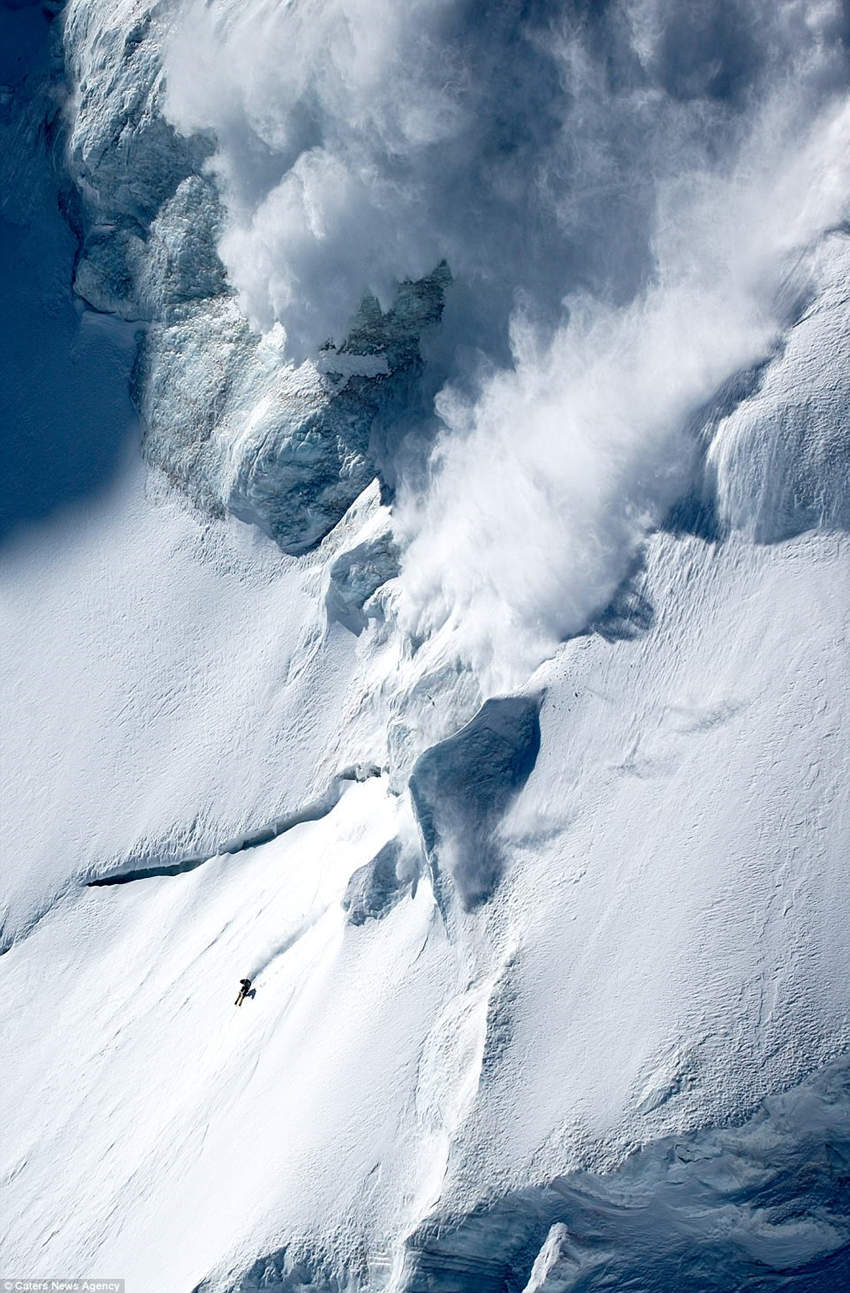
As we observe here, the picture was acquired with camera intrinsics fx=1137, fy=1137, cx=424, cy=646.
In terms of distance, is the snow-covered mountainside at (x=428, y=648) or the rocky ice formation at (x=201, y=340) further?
the rocky ice formation at (x=201, y=340)

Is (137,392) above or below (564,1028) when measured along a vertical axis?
A: above

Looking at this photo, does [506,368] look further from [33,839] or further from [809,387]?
[33,839]

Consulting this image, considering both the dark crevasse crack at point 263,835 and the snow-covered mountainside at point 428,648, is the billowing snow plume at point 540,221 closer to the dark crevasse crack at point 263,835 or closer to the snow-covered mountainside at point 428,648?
the snow-covered mountainside at point 428,648

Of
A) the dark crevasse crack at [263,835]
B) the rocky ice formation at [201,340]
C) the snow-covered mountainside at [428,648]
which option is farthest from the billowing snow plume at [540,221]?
the dark crevasse crack at [263,835]

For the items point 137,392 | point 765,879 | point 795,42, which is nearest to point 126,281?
point 137,392

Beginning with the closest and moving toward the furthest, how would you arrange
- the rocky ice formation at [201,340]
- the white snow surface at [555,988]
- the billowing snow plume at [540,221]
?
the white snow surface at [555,988], the billowing snow plume at [540,221], the rocky ice formation at [201,340]

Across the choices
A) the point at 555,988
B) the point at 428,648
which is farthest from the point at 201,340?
the point at 555,988

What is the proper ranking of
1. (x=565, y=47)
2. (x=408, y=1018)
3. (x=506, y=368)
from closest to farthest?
1. (x=408, y=1018)
2. (x=565, y=47)
3. (x=506, y=368)
